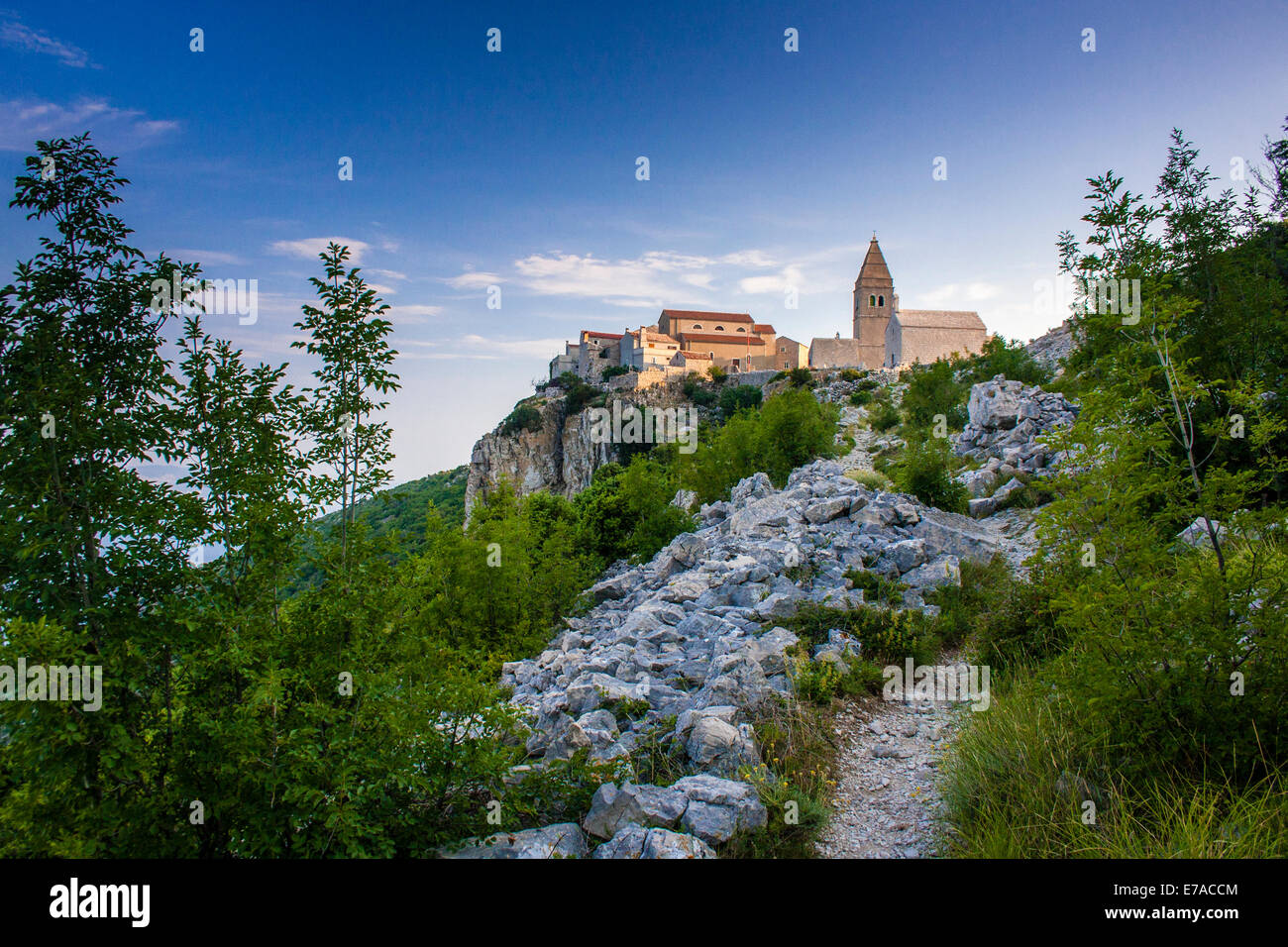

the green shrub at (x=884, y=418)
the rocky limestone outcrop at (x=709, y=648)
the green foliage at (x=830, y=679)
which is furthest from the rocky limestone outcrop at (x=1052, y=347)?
the green foliage at (x=830, y=679)

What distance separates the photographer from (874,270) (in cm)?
6819

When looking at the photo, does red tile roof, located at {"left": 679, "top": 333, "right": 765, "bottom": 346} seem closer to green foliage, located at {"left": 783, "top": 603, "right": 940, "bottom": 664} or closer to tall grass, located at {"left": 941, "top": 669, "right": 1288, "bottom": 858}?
green foliage, located at {"left": 783, "top": 603, "right": 940, "bottom": 664}

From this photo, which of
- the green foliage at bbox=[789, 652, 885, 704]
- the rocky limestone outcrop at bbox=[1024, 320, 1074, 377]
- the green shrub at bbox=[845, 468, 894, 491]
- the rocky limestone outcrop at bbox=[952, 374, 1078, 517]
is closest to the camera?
the green foliage at bbox=[789, 652, 885, 704]

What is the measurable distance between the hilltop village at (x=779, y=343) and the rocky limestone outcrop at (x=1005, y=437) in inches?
1289

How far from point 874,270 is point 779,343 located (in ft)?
42.1

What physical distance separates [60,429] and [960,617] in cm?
902

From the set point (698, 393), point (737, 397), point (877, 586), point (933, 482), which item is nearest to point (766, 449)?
point (933, 482)

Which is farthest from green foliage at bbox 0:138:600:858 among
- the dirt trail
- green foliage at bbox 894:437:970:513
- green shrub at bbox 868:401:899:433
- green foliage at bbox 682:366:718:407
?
green foliage at bbox 682:366:718:407

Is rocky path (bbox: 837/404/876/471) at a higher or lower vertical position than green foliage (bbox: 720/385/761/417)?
lower

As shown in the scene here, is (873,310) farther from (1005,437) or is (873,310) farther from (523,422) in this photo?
(1005,437)

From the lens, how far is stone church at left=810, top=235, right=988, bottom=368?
57.1 metres

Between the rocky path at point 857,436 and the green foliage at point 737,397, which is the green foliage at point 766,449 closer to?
the rocky path at point 857,436

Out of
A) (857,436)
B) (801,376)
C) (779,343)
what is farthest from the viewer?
(779,343)
